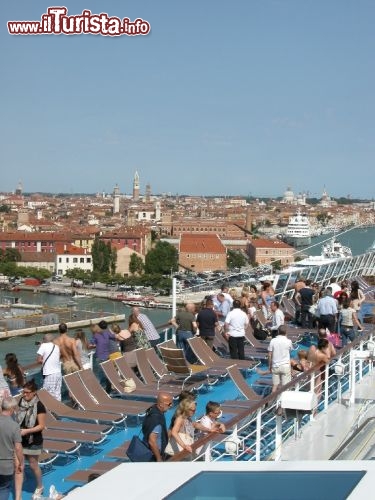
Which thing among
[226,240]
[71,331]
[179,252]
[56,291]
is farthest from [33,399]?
[226,240]

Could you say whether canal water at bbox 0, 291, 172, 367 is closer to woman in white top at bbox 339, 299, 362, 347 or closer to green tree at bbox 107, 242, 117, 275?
green tree at bbox 107, 242, 117, 275

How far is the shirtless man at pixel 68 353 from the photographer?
14.4ft

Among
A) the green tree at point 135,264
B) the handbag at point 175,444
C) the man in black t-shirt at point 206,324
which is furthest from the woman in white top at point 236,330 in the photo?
the green tree at point 135,264

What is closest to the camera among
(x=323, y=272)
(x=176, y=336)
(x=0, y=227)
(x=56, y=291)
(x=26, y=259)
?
(x=176, y=336)

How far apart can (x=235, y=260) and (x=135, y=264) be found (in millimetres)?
11413

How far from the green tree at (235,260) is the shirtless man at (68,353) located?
6461 centimetres

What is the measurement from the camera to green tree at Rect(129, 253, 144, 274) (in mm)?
61688

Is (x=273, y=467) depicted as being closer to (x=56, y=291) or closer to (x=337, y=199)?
(x=56, y=291)

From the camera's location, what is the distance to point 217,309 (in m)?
6.39

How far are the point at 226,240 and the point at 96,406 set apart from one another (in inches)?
3069

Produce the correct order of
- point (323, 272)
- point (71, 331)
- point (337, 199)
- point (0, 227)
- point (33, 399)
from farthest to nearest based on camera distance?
point (337, 199) → point (0, 227) → point (71, 331) → point (323, 272) → point (33, 399)

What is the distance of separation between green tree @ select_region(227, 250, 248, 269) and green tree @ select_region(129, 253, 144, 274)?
30.6 ft

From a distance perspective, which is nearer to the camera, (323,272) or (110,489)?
(110,489)

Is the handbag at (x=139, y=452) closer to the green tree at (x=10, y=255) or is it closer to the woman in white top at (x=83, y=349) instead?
the woman in white top at (x=83, y=349)
